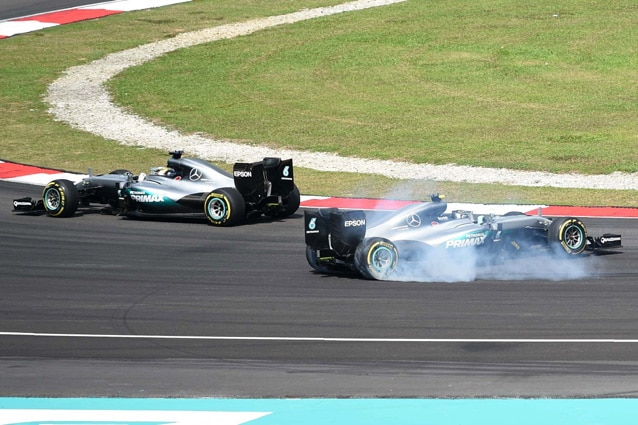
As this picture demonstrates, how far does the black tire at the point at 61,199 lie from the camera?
19422 millimetres

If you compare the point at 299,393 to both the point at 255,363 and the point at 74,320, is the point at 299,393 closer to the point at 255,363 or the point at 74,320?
the point at 255,363

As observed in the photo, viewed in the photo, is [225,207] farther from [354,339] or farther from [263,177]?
[354,339]

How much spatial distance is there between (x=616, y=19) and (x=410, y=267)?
2645 centimetres

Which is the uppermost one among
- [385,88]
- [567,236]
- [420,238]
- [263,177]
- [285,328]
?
[385,88]

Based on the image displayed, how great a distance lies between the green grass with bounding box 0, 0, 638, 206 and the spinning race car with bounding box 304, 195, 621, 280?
19.1ft

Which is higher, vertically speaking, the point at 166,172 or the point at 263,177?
the point at 263,177

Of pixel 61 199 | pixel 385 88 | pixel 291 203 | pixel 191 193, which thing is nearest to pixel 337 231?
pixel 291 203

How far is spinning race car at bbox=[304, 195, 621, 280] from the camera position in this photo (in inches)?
573

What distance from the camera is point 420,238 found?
14.9 meters

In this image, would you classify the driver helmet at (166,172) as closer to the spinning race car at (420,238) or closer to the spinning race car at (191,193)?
the spinning race car at (191,193)

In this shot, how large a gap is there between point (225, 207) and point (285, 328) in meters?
6.32

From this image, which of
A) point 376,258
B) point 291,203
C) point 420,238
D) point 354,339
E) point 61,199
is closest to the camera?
point 354,339

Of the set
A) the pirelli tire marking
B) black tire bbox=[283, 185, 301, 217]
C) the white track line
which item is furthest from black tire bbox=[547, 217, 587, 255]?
the pirelli tire marking

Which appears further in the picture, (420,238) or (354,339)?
(420,238)
